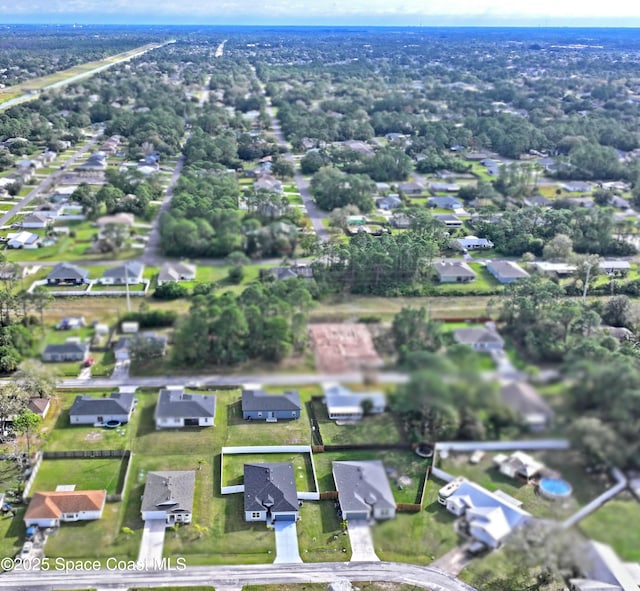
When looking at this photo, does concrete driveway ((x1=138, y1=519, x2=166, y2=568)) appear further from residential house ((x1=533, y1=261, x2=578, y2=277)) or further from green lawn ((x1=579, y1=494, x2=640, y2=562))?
residential house ((x1=533, y1=261, x2=578, y2=277))

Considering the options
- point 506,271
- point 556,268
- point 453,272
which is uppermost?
point 453,272

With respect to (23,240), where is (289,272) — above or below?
above

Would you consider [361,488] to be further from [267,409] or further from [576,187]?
[576,187]

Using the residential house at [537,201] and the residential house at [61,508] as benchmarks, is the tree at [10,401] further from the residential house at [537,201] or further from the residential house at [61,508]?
the residential house at [537,201]

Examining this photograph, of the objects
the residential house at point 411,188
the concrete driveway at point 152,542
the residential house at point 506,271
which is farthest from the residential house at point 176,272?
the residential house at point 411,188

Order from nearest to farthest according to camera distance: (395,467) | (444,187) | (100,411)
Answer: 1. (395,467)
2. (100,411)
3. (444,187)

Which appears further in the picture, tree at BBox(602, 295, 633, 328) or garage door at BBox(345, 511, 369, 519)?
tree at BBox(602, 295, 633, 328)

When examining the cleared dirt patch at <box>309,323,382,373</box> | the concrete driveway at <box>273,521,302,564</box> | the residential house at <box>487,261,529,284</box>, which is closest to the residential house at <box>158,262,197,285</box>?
the cleared dirt patch at <box>309,323,382,373</box>

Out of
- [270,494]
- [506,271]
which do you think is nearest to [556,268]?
[506,271]
